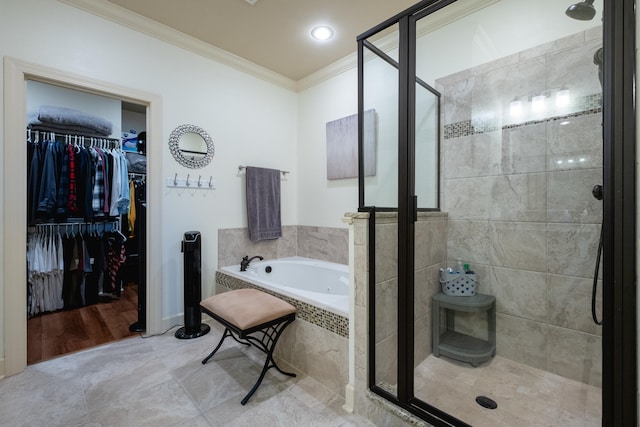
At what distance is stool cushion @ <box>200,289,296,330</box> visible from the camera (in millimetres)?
1692

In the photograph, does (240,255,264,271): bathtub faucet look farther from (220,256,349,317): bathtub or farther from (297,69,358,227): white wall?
(297,69,358,227): white wall

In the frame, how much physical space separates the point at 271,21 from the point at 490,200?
220 centimetres

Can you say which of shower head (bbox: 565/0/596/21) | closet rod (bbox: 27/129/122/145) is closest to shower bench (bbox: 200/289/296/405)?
shower head (bbox: 565/0/596/21)

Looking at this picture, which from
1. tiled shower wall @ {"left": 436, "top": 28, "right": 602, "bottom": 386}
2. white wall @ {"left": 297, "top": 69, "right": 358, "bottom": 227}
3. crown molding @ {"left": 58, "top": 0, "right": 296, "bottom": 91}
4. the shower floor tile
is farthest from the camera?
white wall @ {"left": 297, "top": 69, "right": 358, "bottom": 227}

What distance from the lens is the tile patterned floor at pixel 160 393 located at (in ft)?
4.91

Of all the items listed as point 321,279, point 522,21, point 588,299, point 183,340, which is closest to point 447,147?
point 522,21

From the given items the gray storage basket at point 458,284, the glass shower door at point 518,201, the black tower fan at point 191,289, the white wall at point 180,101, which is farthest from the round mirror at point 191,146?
the gray storage basket at point 458,284

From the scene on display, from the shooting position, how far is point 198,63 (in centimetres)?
273

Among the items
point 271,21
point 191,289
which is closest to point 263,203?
point 191,289

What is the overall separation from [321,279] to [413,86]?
6.61 feet

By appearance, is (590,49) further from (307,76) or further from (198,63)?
(198,63)

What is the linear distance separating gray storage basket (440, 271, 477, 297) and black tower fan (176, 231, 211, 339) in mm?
1966

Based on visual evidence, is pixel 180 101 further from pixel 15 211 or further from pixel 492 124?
pixel 492 124

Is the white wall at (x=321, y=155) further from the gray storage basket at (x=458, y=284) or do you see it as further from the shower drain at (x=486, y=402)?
the shower drain at (x=486, y=402)
